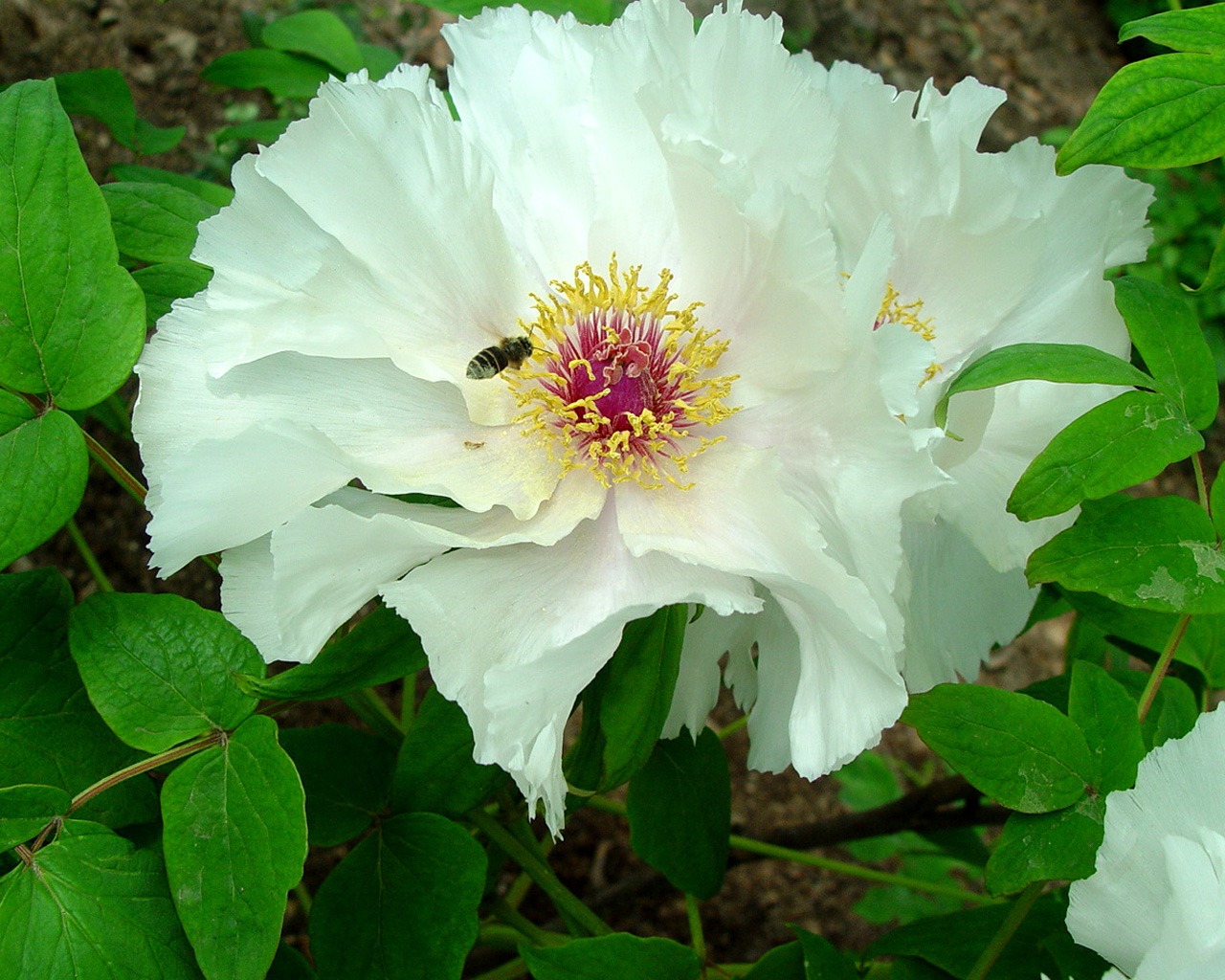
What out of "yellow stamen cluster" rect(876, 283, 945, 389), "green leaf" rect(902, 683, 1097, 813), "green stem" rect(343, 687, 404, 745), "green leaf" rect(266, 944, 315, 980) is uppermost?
"yellow stamen cluster" rect(876, 283, 945, 389)

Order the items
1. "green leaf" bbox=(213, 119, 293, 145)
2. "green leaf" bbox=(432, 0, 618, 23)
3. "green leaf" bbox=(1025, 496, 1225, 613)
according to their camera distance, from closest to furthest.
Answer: "green leaf" bbox=(1025, 496, 1225, 613) → "green leaf" bbox=(432, 0, 618, 23) → "green leaf" bbox=(213, 119, 293, 145)

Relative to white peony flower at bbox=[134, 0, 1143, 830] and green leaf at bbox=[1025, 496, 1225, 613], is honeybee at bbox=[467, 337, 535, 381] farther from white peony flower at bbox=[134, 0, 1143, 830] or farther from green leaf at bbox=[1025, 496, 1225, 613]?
green leaf at bbox=[1025, 496, 1225, 613]

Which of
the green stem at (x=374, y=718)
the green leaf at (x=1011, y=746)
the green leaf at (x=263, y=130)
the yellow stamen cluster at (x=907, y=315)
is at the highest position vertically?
the yellow stamen cluster at (x=907, y=315)

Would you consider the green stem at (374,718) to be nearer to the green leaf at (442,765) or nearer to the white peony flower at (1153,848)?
the green leaf at (442,765)

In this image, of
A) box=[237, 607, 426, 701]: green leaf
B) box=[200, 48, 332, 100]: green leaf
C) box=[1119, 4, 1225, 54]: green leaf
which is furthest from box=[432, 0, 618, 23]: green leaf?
box=[237, 607, 426, 701]: green leaf

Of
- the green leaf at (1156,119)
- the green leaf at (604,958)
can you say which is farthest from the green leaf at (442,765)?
the green leaf at (1156,119)
